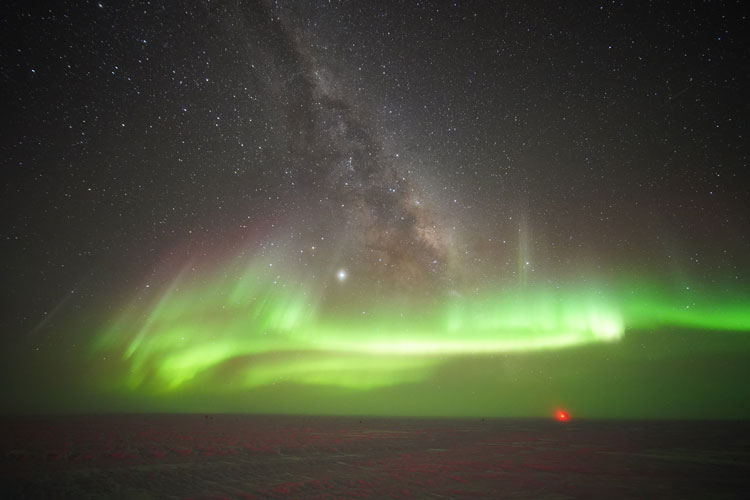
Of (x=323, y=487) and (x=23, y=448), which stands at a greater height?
(x=323, y=487)

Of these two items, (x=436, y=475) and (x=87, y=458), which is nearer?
(x=436, y=475)

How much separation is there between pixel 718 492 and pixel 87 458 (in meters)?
36.9

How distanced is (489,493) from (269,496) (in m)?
9.16

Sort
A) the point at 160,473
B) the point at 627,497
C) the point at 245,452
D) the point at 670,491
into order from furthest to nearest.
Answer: the point at 245,452 → the point at 160,473 → the point at 670,491 → the point at 627,497

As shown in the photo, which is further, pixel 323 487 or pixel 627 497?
pixel 323 487

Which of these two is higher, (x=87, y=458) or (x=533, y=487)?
(x=533, y=487)

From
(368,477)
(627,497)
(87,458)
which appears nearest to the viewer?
(627,497)

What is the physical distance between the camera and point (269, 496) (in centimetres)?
1514

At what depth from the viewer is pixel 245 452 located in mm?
30188

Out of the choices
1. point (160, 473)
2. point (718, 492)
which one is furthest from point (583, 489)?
point (160, 473)

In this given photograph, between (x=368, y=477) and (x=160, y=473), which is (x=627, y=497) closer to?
(x=368, y=477)

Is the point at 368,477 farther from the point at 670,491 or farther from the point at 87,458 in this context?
the point at 87,458

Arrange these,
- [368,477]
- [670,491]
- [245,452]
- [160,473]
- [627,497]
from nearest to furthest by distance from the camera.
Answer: [627,497]
[670,491]
[368,477]
[160,473]
[245,452]

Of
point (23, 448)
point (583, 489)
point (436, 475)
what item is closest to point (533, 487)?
point (583, 489)
